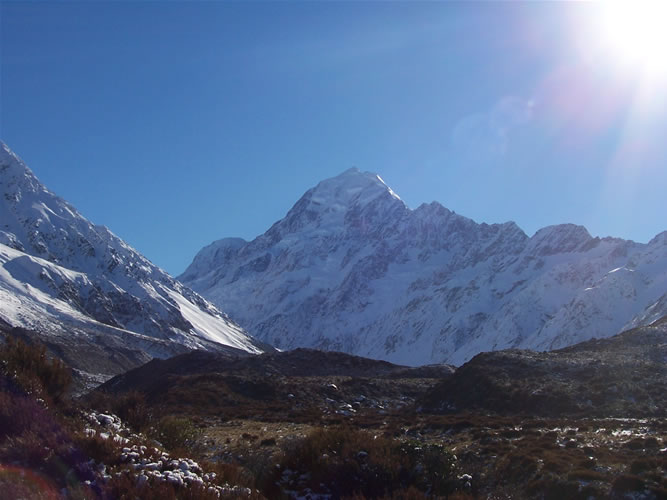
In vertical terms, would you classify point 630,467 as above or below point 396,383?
below

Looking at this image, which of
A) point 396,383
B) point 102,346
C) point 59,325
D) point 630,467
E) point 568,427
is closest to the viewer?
point 630,467

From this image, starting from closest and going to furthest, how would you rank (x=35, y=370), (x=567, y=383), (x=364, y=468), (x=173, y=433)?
(x=364, y=468), (x=35, y=370), (x=173, y=433), (x=567, y=383)

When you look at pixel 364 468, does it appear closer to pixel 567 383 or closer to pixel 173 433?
pixel 173 433

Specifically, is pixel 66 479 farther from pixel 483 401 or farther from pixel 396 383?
pixel 396 383

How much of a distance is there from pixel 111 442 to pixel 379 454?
7.77 meters

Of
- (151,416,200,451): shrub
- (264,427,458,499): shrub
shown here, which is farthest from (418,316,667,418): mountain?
(151,416,200,451): shrub

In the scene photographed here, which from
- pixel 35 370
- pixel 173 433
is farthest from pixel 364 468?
pixel 35 370

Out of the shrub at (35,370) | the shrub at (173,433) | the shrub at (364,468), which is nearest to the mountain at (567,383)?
the shrub at (364,468)

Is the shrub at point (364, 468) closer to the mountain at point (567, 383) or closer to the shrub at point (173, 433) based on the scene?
the shrub at point (173, 433)

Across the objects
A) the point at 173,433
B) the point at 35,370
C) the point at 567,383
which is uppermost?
the point at 567,383

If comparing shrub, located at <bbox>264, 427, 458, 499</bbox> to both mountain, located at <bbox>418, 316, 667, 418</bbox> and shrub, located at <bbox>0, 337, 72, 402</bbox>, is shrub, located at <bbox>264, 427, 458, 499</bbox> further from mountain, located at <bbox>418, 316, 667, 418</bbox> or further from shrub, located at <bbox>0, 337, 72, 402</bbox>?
mountain, located at <bbox>418, 316, 667, 418</bbox>

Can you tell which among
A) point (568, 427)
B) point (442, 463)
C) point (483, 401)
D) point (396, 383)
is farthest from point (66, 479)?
point (396, 383)

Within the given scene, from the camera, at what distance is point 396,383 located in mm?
64250

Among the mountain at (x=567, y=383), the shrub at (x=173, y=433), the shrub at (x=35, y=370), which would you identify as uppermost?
the mountain at (x=567, y=383)
